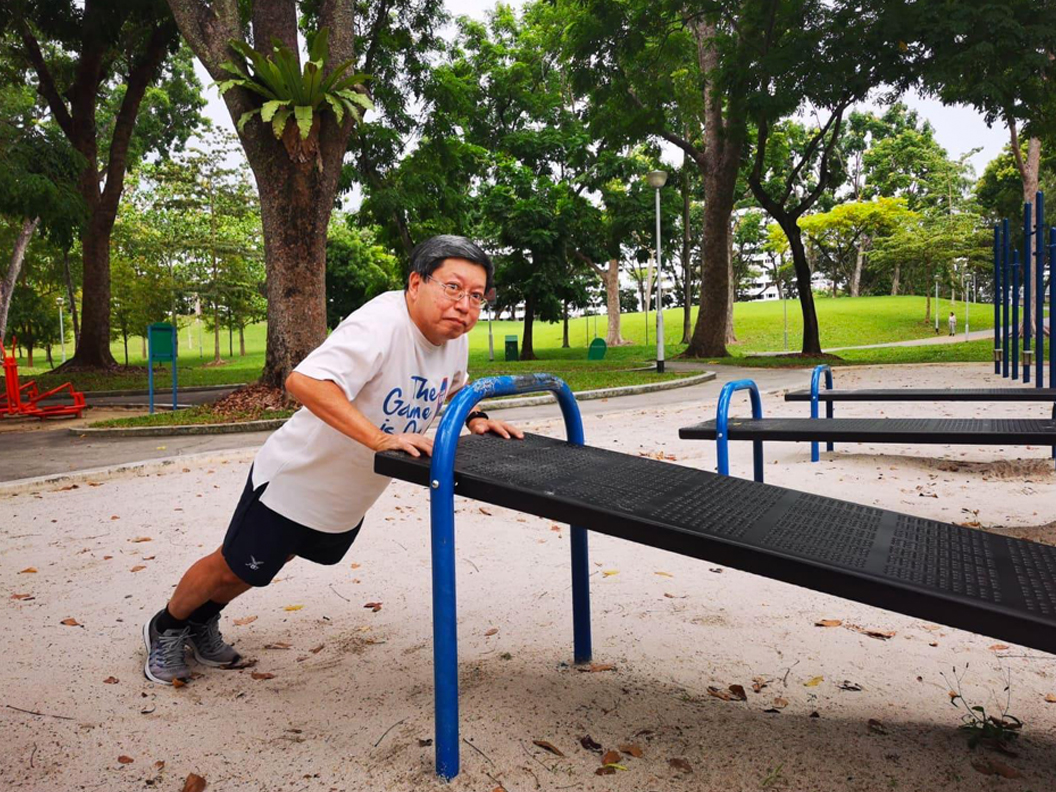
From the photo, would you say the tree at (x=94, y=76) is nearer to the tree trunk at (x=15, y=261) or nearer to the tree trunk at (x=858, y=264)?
the tree trunk at (x=15, y=261)

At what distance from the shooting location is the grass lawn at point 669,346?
19.6m

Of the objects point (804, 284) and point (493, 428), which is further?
point (804, 284)

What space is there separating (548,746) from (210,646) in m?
1.36

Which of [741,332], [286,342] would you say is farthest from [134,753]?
[741,332]

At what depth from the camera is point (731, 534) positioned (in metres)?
1.90

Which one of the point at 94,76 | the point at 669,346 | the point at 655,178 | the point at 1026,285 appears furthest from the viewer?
the point at 669,346

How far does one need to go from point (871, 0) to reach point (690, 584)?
668 inches

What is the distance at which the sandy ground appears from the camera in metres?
2.17

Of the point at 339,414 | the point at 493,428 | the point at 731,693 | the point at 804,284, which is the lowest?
the point at 731,693

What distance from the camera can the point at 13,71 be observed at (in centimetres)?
2053

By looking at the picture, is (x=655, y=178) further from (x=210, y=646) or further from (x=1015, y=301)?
(x=210, y=646)

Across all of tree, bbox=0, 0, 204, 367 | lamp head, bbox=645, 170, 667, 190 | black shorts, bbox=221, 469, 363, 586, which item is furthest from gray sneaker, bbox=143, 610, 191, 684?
tree, bbox=0, 0, 204, 367

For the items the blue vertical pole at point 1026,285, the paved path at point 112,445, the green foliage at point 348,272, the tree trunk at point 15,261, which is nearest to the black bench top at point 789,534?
the paved path at point 112,445

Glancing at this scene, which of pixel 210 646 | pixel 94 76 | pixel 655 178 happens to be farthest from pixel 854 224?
pixel 210 646
